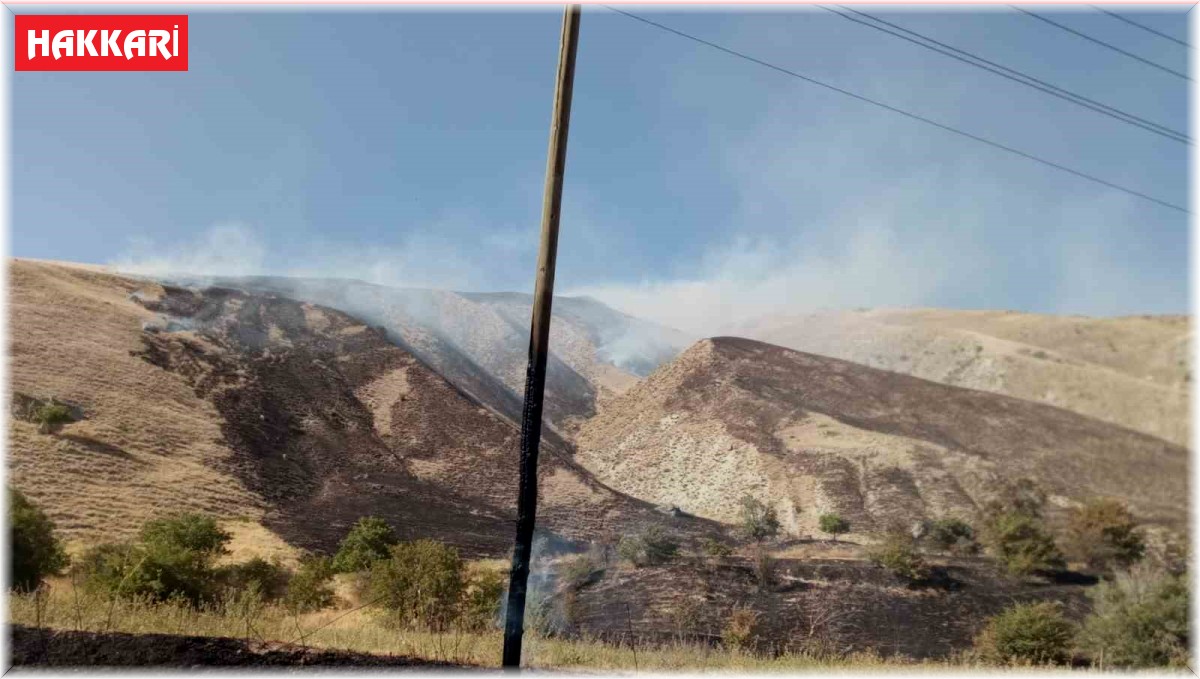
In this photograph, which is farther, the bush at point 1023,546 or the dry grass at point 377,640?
the bush at point 1023,546

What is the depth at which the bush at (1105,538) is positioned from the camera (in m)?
30.9

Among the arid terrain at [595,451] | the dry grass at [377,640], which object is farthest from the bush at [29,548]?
the dry grass at [377,640]

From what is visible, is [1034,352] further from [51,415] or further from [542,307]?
[542,307]

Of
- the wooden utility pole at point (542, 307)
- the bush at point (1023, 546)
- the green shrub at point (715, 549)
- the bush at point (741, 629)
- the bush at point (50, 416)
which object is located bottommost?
the bush at point (741, 629)

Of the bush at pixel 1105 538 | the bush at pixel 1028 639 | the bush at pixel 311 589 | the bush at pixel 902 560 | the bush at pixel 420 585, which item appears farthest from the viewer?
the bush at pixel 1105 538

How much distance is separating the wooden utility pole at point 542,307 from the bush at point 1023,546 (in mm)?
25382

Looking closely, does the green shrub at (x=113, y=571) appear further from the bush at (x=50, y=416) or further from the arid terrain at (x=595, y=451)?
the bush at (x=50, y=416)

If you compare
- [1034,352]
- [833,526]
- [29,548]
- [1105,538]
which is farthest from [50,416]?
[1034,352]

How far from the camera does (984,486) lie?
1619 inches

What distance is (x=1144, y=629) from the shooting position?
1969 centimetres

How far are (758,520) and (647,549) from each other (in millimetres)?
9934

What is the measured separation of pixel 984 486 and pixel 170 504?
116 ft

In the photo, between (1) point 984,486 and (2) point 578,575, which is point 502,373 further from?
(2) point 578,575

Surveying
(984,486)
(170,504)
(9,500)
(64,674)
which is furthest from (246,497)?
(984,486)
